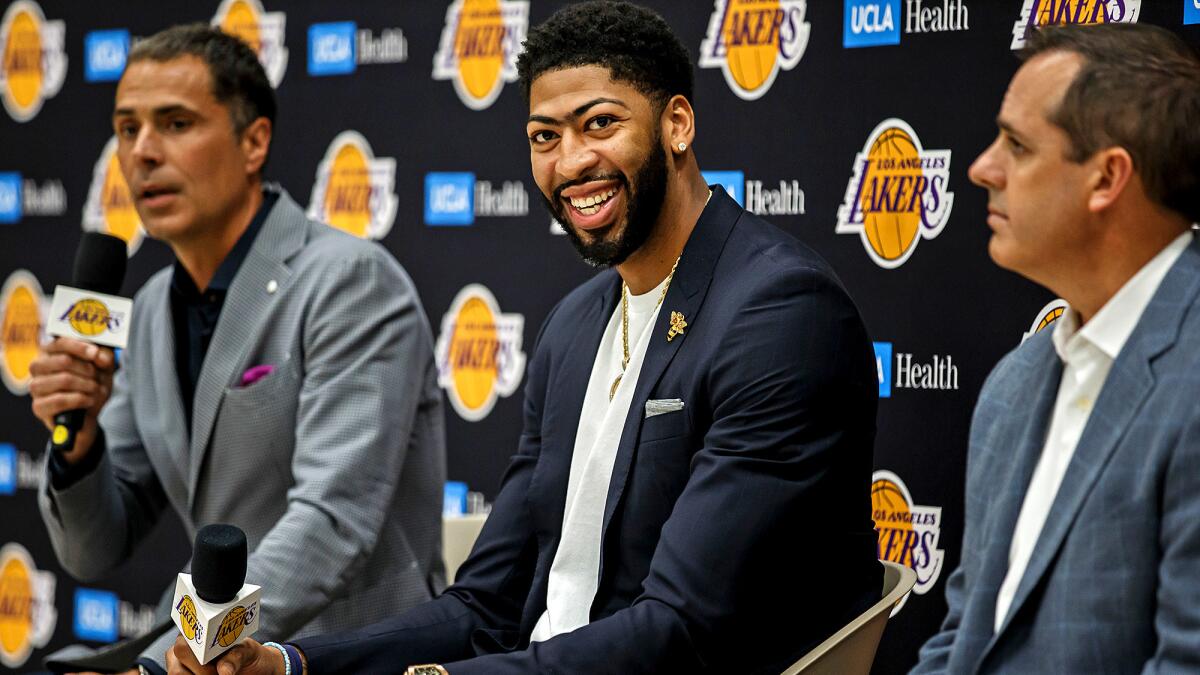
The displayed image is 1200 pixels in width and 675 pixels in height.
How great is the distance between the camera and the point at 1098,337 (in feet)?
5.87

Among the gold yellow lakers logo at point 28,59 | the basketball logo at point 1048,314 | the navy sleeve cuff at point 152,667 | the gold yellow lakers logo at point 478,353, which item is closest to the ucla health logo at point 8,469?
the gold yellow lakers logo at point 28,59

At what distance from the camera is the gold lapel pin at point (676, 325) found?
239cm

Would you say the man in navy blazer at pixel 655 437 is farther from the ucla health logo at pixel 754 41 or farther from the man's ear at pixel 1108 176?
the ucla health logo at pixel 754 41

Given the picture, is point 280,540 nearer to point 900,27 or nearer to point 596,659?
point 596,659

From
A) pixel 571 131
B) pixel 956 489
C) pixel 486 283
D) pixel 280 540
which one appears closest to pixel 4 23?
pixel 486 283

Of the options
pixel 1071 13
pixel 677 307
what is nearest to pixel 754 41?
pixel 1071 13

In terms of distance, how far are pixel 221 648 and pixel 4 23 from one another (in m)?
3.27

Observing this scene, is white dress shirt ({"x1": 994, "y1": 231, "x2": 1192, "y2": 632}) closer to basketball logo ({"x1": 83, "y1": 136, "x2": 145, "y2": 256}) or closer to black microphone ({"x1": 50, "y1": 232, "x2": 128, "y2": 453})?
black microphone ({"x1": 50, "y1": 232, "x2": 128, "y2": 453})

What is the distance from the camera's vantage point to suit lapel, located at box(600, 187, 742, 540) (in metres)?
2.38

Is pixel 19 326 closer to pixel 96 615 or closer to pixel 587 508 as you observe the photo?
pixel 96 615

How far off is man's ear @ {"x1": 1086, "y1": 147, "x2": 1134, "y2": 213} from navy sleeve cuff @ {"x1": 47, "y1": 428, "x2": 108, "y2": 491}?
2215 mm

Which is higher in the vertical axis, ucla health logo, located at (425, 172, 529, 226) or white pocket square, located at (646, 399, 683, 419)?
ucla health logo, located at (425, 172, 529, 226)

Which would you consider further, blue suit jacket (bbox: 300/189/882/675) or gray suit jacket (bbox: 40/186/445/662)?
gray suit jacket (bbox: 40/186/445/662)

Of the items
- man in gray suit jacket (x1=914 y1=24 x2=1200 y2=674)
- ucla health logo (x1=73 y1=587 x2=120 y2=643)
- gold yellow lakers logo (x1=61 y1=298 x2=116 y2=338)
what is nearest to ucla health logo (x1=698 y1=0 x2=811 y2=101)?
man in gray suit jacket (x1=914 y1=24 x2=1200 y2=674)
